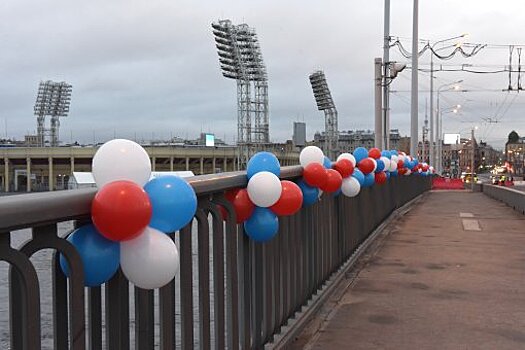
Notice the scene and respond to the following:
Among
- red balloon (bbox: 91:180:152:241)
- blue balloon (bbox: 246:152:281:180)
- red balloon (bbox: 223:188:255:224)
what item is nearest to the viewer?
red balloon (bbox: 91:180:152:241)

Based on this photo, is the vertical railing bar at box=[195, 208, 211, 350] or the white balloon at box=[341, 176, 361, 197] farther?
the white balloon at box=[341, 176, 361, 197]

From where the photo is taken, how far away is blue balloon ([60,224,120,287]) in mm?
2232

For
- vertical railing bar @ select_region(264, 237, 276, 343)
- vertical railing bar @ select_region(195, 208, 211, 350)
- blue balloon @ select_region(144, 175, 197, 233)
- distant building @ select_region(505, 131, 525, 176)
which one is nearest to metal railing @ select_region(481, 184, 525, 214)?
vertical railing bar @ select_region(264, 237, 276, 343)

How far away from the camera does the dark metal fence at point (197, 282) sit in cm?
199

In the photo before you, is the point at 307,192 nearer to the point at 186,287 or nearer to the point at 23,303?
the point at 186,287

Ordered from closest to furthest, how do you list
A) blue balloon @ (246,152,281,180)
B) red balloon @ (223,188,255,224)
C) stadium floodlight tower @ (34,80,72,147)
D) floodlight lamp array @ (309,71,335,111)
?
red balloon @ (223,188,255,224)
blue balloon @ (246,152,281,180)
floodlight lamp array @ (309,71,335,111)
stadium floodlight tower @ (34,80,72,147)

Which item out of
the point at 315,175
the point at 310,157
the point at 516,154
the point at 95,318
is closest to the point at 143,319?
the point at 95,318

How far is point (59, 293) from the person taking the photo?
2215mm

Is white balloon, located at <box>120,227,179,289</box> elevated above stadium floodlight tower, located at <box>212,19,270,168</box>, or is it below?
below

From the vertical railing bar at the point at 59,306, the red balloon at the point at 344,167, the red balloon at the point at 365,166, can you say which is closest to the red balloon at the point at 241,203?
the vertical railing bar at the point at 59,306

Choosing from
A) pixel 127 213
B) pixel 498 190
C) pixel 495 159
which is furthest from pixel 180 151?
pixel 495 159

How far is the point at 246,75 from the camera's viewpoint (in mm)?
87250

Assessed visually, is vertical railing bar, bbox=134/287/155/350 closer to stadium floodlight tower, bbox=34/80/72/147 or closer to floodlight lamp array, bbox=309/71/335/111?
floodlight lamp array, bbox=309/71/335/111

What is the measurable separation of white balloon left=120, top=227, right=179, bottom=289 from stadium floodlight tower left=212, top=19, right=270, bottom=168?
72.5 meters
